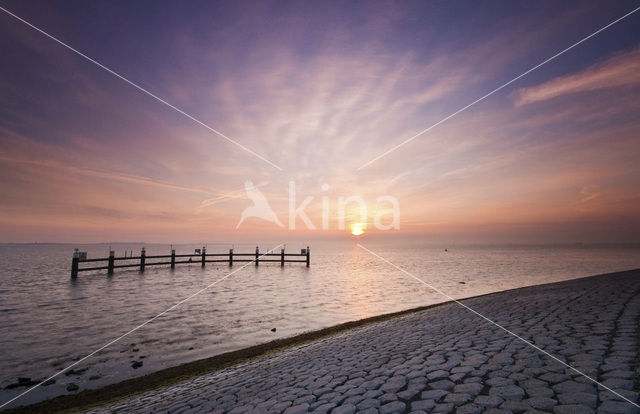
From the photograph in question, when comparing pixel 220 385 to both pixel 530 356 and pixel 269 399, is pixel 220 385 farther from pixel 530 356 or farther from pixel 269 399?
pixel 530 356

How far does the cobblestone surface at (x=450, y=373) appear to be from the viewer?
3.25m

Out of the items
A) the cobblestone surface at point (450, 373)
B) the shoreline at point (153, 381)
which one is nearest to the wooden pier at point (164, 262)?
the shoreline at point (153, 381)

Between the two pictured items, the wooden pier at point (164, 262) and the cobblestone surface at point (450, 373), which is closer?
the cobblestone surface at point (450, 373)

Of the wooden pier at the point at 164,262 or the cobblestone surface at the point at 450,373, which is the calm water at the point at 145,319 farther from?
the wooden pier at the point at 164,262

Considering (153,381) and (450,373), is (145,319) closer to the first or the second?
(153,381)

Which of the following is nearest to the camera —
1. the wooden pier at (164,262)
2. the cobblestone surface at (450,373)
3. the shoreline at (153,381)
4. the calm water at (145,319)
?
the cobblestone surface at (450,373)

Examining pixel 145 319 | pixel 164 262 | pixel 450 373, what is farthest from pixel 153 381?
pixel 164 262

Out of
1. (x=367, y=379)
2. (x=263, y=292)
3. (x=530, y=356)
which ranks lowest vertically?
(x=263, y=292)

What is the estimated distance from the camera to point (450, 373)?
4152 mm

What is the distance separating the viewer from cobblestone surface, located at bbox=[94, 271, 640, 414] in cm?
325

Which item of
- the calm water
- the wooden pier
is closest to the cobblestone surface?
the calm water

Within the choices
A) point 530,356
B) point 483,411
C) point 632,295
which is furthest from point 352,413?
point 632,295

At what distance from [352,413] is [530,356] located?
299 cm

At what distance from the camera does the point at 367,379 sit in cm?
446
